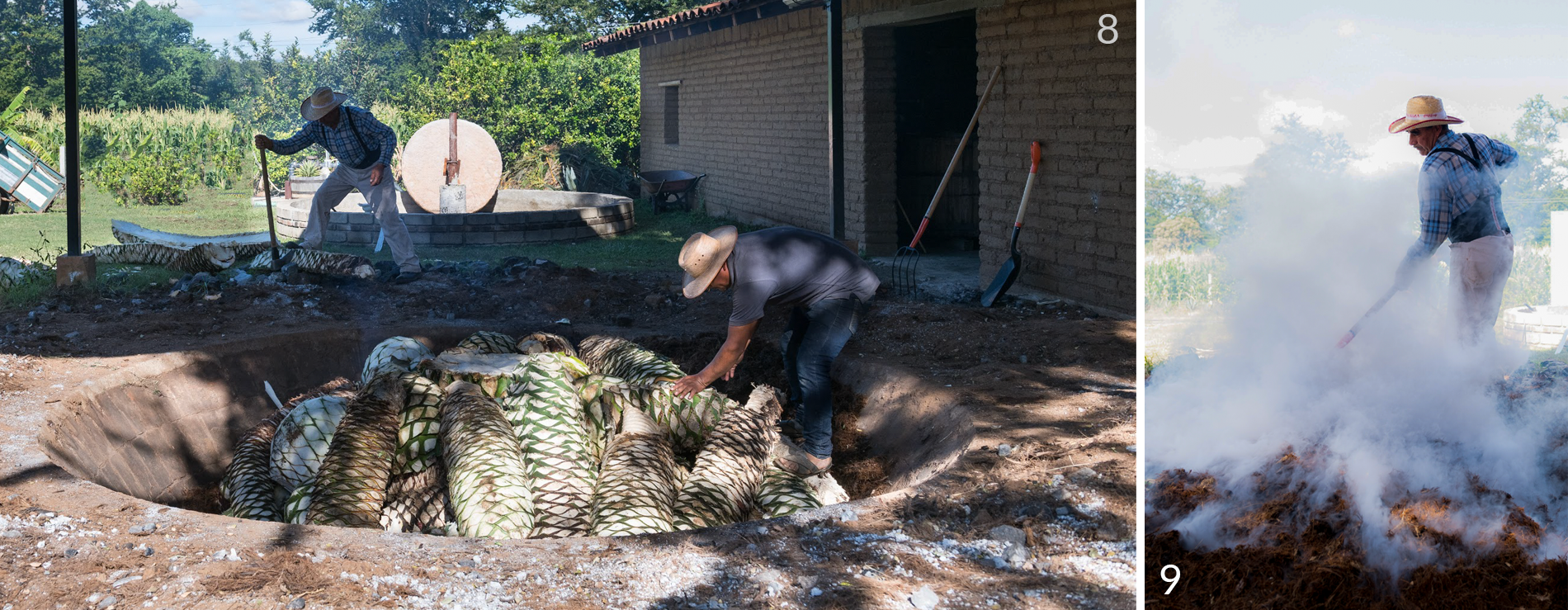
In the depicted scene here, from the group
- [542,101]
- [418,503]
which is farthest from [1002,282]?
[542,101]

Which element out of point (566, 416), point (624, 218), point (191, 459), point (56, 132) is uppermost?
point (56, 132)

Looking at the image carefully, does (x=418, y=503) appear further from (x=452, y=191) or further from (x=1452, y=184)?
(x=452, y=191)

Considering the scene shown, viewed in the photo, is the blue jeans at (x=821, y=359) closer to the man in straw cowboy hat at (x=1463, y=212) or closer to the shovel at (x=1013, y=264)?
the man in straw cowboy hat at (x=1463, y=212)

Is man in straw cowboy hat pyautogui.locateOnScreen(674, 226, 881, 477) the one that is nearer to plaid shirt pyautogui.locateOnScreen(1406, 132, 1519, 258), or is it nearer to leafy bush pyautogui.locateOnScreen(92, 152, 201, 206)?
plaid shirt pyautogui.locateOnScreen(1406, 132, 1519, 258)

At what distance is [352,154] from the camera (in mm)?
7785

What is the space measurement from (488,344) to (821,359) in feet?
6.18

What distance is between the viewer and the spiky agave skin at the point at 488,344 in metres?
5.04

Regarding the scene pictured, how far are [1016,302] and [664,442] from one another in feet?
12.0

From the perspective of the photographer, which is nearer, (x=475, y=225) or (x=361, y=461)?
(x=361, y=461)

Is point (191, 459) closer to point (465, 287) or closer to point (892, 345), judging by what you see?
point (465, 287)

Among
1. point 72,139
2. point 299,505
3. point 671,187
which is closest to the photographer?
point 299,505

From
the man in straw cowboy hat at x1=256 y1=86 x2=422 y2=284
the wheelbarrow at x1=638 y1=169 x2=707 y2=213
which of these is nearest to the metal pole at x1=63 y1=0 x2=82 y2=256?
the man in straw cowboy hat at x1=256 y1=86 x2=422 y2=284

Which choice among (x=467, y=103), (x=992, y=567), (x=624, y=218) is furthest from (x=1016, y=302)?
(x=467, y=103)

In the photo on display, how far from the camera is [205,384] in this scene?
5297mm
